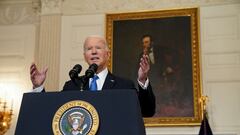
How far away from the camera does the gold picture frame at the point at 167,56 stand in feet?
23.0

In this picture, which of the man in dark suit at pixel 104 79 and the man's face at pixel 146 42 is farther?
the man's face at pixel 146 42

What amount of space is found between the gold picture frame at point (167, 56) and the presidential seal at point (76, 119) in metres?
5.01

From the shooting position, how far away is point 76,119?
6.77 feet

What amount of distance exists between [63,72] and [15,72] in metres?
1.00

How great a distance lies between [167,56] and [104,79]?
4540 millimetres

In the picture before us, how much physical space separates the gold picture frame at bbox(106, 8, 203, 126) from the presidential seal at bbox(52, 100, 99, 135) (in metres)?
5.01

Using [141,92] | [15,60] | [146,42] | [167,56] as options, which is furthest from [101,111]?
[15,60]

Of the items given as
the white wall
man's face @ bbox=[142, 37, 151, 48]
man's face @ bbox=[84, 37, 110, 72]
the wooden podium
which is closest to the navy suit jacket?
man's face @ bbox=[84, 37, 110, 72]

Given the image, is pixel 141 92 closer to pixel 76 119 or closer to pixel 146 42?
pixel 76 119

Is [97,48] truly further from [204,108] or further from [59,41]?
[59,41]

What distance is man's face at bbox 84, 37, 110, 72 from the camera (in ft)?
9.54

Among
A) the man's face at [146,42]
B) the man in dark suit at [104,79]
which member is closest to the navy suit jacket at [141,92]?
the man in dark suit at [104,79]

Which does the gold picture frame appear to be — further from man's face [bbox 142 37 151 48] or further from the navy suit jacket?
the navy suit jacket

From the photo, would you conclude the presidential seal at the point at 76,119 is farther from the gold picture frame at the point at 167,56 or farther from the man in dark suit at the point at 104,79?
the gold picture frame at the point at 167,56
